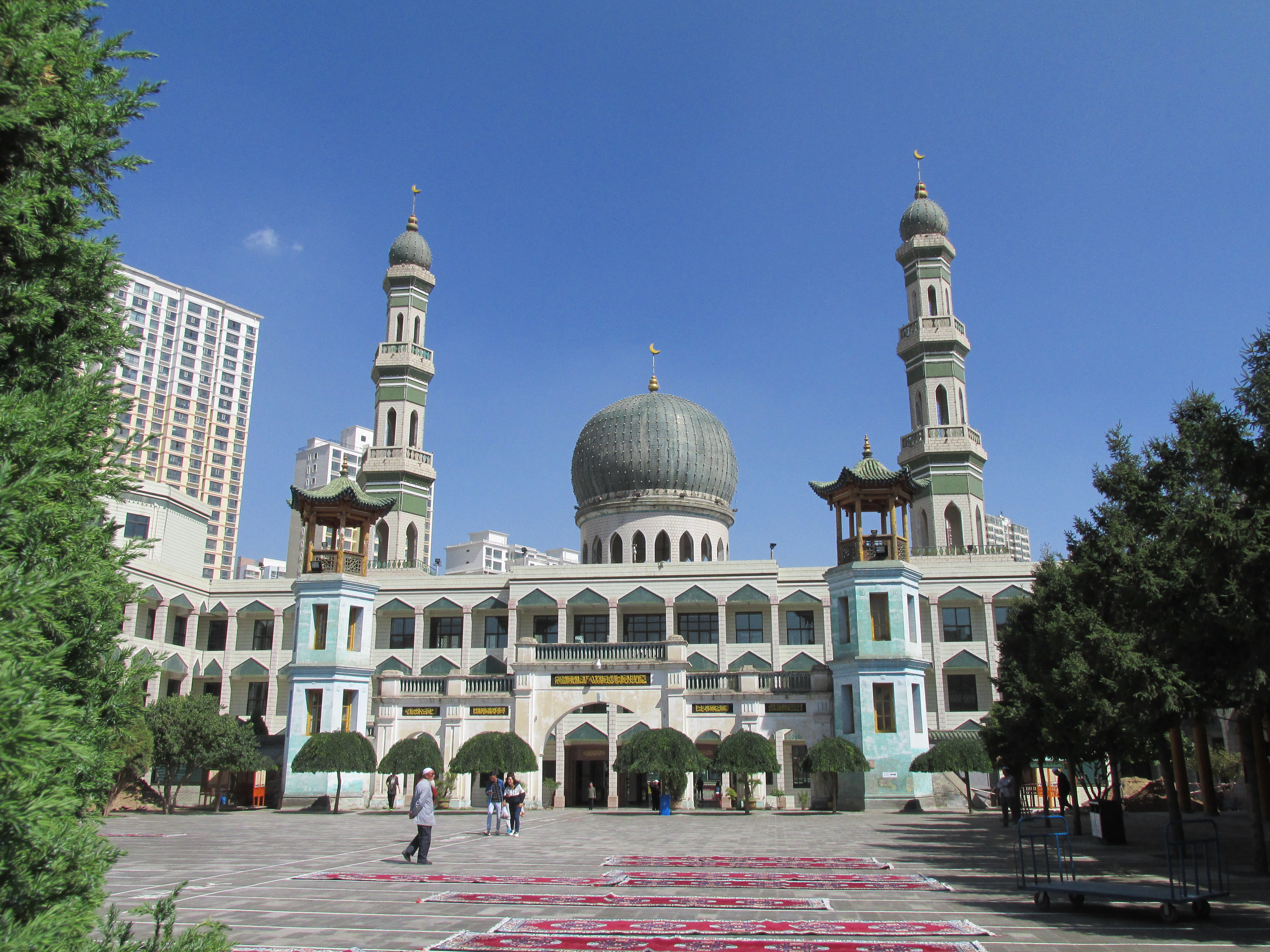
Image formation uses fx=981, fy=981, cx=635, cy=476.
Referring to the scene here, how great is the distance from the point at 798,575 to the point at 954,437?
11.1 metres

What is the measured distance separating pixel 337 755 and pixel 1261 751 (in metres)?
26.8

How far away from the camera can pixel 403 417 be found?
55.8 m

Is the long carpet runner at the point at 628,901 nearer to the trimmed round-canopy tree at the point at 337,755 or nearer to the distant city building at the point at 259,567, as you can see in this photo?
the trimmed round-canopy tree at the point at 337,755

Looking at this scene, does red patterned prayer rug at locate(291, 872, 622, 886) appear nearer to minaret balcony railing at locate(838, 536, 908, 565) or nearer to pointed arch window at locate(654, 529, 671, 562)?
minaret balcony railing at locate(838, 536, 908, 565)

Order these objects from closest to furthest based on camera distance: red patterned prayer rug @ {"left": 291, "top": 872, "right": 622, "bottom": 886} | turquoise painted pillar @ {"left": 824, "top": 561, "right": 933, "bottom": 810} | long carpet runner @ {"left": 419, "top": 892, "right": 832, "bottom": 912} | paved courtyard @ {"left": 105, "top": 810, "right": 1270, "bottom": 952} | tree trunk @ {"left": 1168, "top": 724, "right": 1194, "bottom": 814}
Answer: paved courtyard @ {"left": 105, "top": 810, "right": 1270, "bottom": 952}
long carpet runner @ {"left": 419, "top": 892, "right": 832, "bottom": 912}
red patterned prayer rug @ {"left": 291, "top": 872, "right": 622, "bottom": 886}
tree trunk @ {"left": 1168, "top": 724, "right": 1194, "bottom": 814}
turquoise painted pillar @ {"left": 824, "top": 561, "right": 933, "bottom": 810}

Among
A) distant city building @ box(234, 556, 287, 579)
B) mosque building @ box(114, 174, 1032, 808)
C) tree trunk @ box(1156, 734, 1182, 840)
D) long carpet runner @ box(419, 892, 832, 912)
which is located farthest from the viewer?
distant city building @ box(234, 556, 287, 579)

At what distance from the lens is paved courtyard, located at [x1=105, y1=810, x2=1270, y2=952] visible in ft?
36.4

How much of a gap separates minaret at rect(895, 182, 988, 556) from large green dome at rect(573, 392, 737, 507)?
10240 millimetres

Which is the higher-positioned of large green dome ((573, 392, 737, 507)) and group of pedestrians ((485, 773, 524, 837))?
large green dome ((573, 392, 737, 507))

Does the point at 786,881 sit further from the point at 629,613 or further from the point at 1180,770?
the point at 629,613

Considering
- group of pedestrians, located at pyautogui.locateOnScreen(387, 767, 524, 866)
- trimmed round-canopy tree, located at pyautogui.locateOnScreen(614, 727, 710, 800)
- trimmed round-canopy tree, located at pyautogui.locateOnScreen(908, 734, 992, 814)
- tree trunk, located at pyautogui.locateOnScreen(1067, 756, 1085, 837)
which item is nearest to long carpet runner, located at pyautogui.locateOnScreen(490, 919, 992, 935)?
group of pedestrians, located at pyautogui.locateOnScreen(387, 767, 524, 866)

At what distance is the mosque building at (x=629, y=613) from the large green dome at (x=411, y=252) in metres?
0.11

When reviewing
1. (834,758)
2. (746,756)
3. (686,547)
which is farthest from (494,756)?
(686,547)

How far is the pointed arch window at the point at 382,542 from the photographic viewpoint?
54250mm
